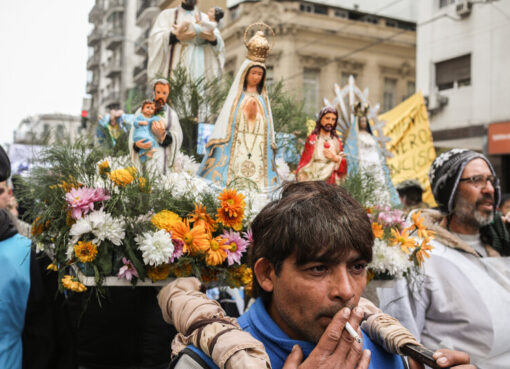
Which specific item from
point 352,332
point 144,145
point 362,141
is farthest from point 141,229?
point 362,141

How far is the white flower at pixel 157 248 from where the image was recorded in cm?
198

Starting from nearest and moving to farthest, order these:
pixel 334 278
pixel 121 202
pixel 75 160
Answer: pixel 334 278 → pixel 121 202 → pixel 75 160

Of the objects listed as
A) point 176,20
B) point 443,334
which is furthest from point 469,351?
point 176,20

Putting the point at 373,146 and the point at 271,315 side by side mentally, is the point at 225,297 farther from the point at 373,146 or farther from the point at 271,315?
→ the point at 271,315

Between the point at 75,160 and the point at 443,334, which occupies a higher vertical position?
the point at 75,160

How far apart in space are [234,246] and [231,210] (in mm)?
153

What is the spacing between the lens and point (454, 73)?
13.7m

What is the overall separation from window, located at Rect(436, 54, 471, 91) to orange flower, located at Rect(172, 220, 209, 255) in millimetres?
13028

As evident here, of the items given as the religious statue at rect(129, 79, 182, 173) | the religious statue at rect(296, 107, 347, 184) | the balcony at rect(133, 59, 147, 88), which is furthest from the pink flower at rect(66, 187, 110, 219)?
the balcony at rect(133, 59, 147, 88)

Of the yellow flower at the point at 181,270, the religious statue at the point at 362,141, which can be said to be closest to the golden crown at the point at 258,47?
the religious statue at the point at 362,141

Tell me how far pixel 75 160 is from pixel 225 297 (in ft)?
6.57

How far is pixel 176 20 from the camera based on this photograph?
13.2 ft

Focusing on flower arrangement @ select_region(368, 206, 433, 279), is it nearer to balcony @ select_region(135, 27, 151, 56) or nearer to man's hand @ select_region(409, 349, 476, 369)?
man's hand @ select_region(409, 349, 476, 369)

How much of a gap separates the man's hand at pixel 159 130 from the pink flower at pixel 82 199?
2.44ft
